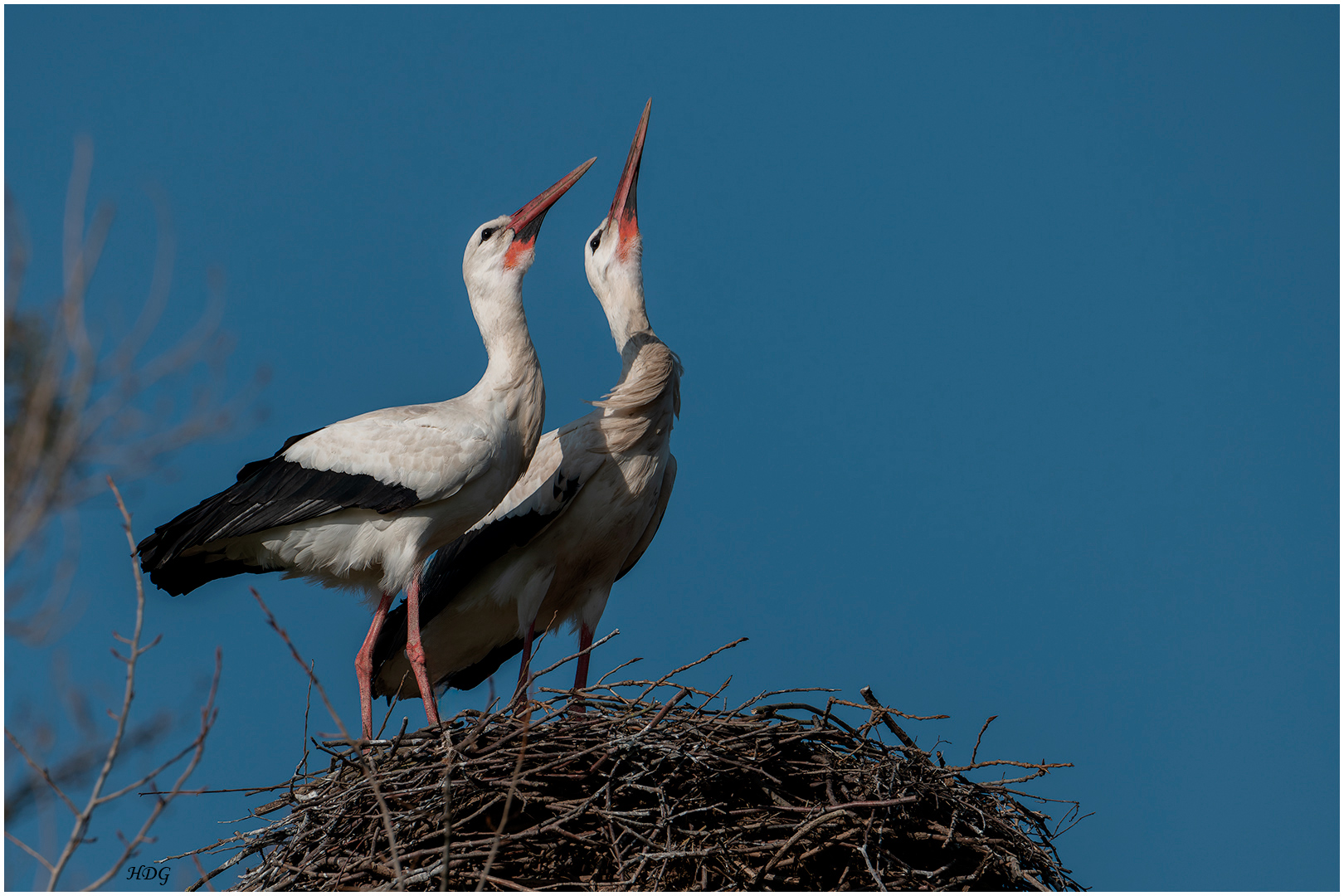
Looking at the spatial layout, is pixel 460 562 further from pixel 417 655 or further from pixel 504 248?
pixel 504 248

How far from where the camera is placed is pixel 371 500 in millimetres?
5863

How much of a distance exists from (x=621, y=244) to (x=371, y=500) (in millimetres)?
2577

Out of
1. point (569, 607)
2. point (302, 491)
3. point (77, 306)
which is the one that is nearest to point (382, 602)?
point (302, 491)

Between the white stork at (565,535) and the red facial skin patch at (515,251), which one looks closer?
the red facial skin patch at (515,251)

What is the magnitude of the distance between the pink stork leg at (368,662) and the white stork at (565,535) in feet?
1.39

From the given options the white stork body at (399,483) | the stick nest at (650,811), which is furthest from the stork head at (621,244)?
the stick nest at (650,811)

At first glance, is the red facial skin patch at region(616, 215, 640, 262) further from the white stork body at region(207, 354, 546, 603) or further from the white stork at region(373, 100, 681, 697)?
the white stork body at region(207, 354, 546, 603)

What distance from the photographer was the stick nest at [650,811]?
4.69 metres

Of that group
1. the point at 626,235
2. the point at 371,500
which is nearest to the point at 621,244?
the point at 626,235

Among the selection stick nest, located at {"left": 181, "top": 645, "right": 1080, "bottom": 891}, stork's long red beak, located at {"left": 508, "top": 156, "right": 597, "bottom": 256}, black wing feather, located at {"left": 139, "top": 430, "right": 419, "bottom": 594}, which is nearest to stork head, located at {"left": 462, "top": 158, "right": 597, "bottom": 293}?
stork's long red beak, located at {"left": 508, "top": 156, "right": 597, "bottom": 256}

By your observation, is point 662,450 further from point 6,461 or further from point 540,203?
point 6,461

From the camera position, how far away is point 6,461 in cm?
463

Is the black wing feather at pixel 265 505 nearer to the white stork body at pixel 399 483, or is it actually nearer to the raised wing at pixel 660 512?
the white stork body at pixel 399 483

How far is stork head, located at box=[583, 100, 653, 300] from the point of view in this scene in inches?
302
